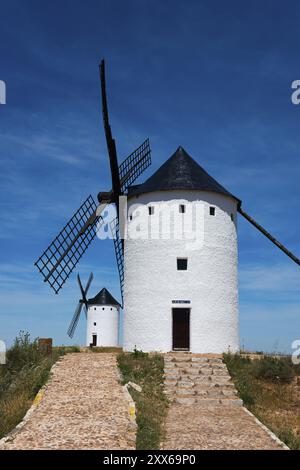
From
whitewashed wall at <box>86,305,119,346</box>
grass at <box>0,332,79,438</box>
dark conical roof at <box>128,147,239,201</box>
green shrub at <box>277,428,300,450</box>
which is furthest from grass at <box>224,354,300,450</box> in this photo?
whitewashed wall at <box>86,305,119,346</box>

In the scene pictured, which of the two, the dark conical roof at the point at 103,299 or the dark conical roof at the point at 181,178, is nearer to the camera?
the dark conical roof at the point at 181,178

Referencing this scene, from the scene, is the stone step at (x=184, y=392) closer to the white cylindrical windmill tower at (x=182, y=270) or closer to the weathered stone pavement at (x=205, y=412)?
the weathered stone pavement at (x=205, y=412)

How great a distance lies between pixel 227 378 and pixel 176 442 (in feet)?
23.9

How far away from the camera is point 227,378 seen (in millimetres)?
17375

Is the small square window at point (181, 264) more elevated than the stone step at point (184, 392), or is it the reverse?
the small square window at point (181, 264)

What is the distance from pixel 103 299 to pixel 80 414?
99.8 feet

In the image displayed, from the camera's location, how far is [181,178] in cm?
2262

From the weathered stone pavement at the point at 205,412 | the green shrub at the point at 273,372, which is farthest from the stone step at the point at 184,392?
the green shrub at the point at 273,372

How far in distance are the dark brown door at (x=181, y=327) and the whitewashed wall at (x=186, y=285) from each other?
14.1 inches

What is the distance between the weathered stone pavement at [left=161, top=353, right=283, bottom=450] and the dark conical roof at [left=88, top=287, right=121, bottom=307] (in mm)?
22349

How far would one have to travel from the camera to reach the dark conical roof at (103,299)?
42.1 m

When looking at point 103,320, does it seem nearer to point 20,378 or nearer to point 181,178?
point 181,178

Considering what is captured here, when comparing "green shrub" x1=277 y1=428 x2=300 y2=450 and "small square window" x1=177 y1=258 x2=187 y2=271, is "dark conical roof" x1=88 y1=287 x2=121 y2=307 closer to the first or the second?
"small square window" x1=177 y1=258 x2=187 y2=271
